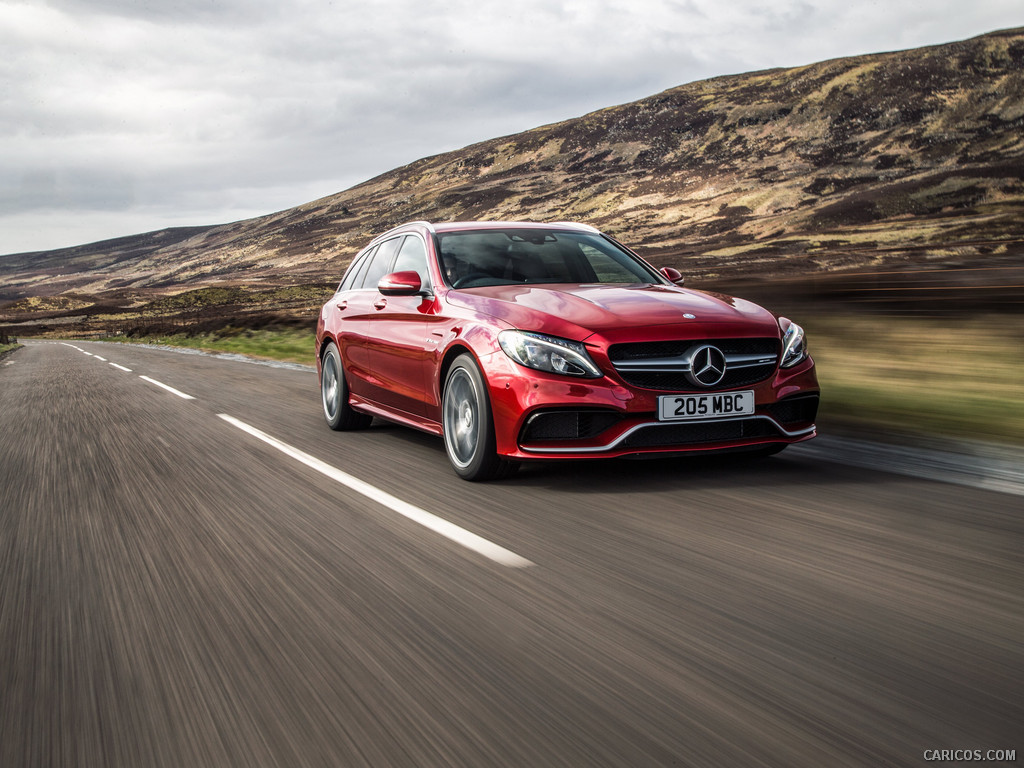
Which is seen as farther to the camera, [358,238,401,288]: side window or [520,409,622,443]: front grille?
[358,238,401,288]: side window

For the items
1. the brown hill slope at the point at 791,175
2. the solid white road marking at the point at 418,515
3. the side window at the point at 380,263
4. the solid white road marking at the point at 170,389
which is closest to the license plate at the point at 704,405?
the solid white road marking at the point at 418,515

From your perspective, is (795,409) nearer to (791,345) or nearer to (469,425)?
(791,345)

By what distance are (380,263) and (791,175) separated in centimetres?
14232

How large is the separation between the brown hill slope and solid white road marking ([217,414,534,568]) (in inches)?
2150

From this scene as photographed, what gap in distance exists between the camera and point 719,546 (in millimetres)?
3834

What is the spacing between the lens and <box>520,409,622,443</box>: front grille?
4883 mm

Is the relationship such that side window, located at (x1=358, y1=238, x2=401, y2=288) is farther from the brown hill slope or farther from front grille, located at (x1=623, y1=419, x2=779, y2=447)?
the brown hill slope

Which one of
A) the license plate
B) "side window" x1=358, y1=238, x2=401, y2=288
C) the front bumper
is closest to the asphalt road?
the front bumper

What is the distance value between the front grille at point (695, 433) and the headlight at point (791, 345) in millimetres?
418

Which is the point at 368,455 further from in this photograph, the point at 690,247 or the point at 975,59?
the point at 975,59

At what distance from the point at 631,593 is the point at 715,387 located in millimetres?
1975

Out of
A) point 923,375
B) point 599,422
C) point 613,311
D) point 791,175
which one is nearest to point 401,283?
point 613,311

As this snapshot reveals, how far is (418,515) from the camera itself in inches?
181

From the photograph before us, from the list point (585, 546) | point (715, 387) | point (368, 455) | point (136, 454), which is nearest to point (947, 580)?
point (585, 546)
